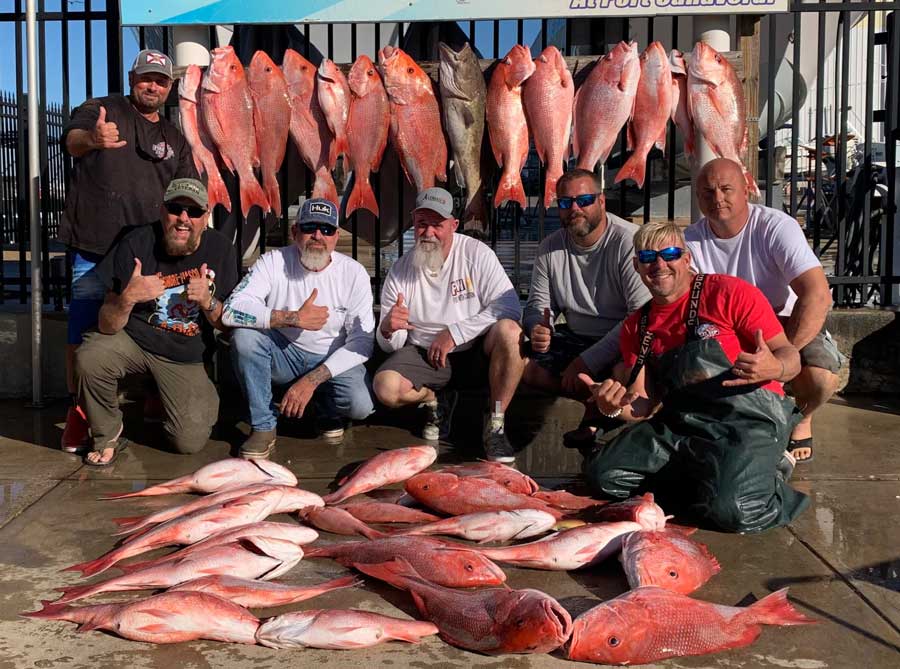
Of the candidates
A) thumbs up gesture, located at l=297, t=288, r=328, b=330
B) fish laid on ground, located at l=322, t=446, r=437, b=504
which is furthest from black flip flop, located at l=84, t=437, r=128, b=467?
fish laid on ground, located at l=322, t=446, r=437, b=504

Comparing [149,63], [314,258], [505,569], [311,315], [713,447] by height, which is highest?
[149,63]

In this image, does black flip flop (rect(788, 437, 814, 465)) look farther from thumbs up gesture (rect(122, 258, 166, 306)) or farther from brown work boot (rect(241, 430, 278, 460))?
thumbs up gesture (rect(122, 258, 166, 306))

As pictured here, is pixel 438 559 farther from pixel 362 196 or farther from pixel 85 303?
pixel 362 196

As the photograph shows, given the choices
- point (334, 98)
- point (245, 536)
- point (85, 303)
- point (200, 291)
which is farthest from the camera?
point (334, 98)

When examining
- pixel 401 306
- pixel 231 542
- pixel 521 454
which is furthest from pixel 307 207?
pixel 231 542

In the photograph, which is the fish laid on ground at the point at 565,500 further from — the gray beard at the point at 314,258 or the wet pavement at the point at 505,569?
the gray beard at the point at 314,258

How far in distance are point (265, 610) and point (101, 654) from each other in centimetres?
51

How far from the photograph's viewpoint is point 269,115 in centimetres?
597

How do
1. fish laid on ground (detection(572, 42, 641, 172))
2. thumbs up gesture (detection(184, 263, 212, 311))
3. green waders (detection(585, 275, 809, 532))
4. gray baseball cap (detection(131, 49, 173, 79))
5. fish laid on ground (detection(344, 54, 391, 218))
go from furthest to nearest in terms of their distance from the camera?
fish laid on ground (detection(344, 54, 391, 218)) → fish laid on ground (detection(572, 42, 641, 172)) → gray baseball cap (detection(131, 49, 173, 79)) → thumbs up gesture (detection(184, 263, 212, 311)) → green waders (detection(585, 275, 809, 532))

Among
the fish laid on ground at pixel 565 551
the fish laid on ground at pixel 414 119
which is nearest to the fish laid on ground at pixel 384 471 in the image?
the fish laid on ground at pixel 565 551

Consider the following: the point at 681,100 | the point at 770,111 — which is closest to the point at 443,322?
the point at 681,100

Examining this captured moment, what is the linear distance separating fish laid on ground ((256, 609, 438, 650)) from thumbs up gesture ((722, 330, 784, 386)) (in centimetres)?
165

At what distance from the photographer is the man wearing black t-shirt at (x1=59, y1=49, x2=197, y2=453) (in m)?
5.40

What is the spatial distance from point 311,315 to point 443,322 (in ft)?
2.34
